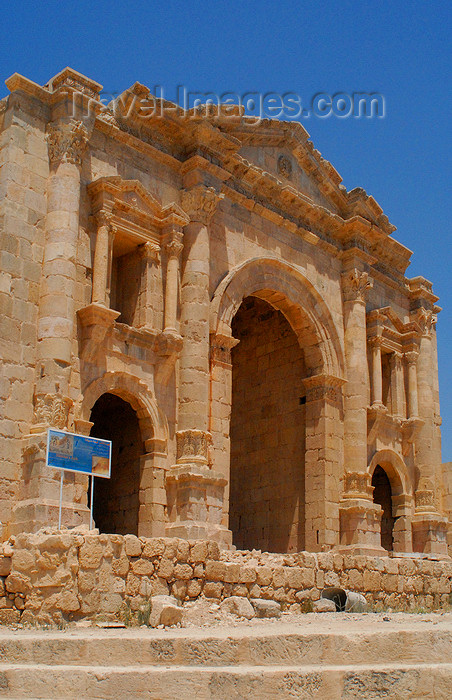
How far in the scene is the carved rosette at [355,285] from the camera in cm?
2105

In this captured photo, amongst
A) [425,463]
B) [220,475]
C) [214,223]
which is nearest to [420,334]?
[425,463]

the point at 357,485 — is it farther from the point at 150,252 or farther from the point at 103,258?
the point at 103,258

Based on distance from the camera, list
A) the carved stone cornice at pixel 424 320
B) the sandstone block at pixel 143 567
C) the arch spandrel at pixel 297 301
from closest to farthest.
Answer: the sandstone block at pixel 143 567 < the arch spandrel at pixel 297 301 < the carved stone cornice at pixel 424 320

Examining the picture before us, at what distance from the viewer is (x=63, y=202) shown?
14.8 metres

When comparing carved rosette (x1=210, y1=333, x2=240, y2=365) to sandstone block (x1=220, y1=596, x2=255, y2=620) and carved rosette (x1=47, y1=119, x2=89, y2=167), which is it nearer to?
carved rosette (x1=47, y1=119, x2=89, y2=167)

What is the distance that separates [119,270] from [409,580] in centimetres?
816

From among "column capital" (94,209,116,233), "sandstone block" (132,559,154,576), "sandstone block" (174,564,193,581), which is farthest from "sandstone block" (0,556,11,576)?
"column capital" (94,209,116,233)

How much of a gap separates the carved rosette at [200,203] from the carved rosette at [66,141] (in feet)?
9.00

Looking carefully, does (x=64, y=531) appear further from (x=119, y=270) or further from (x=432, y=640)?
Result: (x=119, y=270)

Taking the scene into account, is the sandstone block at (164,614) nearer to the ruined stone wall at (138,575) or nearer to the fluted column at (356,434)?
the ruined stone wall at (138,575)

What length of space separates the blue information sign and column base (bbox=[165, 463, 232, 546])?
283 cm

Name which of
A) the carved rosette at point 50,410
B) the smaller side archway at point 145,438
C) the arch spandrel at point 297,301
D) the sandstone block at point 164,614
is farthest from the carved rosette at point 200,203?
the sandstone block at point 164,614

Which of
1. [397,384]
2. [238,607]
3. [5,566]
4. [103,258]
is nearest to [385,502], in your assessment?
[397,384]

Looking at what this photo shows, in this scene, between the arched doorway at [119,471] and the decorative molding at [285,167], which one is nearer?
the arched doorway at [119,471]
